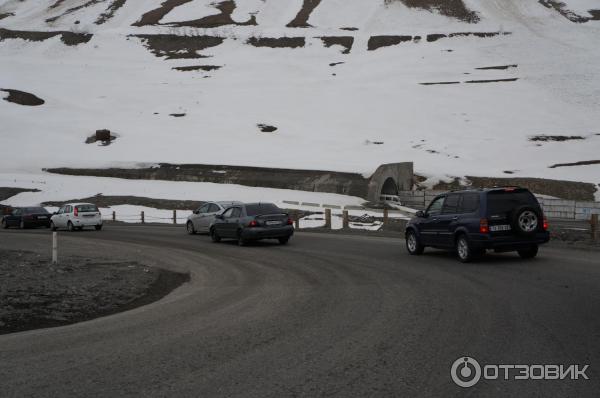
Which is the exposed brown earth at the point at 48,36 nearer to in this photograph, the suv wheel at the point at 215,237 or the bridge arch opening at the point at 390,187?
the bridge arch opening at the point at 390,187

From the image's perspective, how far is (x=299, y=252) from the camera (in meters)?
18.5

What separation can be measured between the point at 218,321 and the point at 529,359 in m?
4.03

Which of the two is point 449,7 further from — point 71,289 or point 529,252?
point 71,289

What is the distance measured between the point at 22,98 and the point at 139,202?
50.0 metres

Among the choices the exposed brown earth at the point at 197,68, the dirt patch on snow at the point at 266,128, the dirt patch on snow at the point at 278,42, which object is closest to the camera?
the dirt patch on snow at the point at 266,128

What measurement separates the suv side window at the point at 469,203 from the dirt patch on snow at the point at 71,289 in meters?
6.84

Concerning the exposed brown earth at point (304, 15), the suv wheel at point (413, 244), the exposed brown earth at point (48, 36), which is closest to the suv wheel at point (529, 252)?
the suv wheel at point (413, 244)

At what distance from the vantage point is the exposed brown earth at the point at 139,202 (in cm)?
4628

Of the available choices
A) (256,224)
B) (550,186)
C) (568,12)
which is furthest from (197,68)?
(256,224)

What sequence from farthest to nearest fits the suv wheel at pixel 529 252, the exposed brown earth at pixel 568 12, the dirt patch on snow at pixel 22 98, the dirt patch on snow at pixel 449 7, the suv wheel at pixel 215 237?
the dirt patch on snow at pixel 449 7 < the exposed brown earth at pixel 568 12 < the dirt patch on snow at pixel 22 98 < the suv wheel at pixel 215 237 < the suv wheel at pixel 529 252

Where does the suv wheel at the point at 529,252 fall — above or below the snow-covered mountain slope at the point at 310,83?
below

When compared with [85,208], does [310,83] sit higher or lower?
higher

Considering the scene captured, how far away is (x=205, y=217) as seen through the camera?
26.6 meters

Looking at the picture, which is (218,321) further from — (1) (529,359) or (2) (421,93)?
(2) (421,93)
